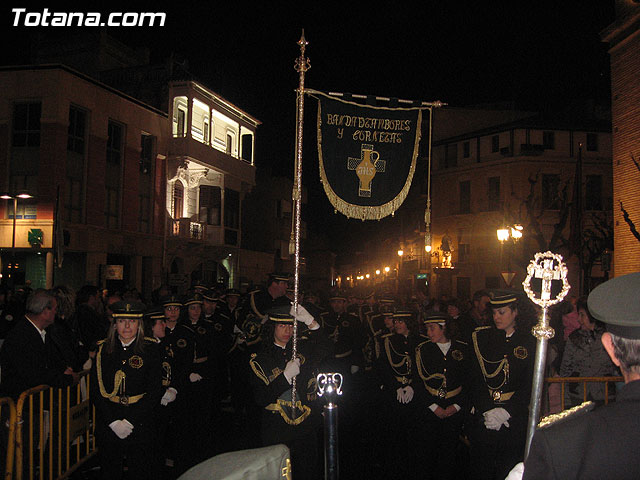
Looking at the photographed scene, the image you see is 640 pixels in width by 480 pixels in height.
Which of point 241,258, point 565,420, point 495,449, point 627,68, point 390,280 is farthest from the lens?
point 390,280

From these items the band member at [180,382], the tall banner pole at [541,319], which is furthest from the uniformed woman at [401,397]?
the tall banner pole at [541,319]

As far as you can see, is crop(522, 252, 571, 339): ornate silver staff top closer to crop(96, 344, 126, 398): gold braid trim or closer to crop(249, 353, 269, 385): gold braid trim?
crop(249, 353, 269, 385): gold braid trim

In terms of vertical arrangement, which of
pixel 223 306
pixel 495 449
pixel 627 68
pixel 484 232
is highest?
pixel 627 68

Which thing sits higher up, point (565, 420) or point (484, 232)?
point (484, 232)

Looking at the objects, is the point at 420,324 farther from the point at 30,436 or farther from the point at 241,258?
the point at 241,258

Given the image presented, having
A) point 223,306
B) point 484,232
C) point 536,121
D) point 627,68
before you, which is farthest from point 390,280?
point 223,306

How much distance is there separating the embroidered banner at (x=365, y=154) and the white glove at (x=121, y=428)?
3336 mm

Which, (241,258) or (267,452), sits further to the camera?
(241,258)

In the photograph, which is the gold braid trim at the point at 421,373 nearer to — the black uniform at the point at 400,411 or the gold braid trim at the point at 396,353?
the black uniform at the point at 400,411

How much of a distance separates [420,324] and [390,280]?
164ft

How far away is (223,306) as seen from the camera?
12367mm

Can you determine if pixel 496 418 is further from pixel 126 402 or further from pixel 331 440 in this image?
pixel 126 402

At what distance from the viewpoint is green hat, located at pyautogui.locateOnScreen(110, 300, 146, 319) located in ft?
19.9

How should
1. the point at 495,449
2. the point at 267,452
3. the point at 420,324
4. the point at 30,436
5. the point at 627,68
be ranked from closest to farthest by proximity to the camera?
the point at 267,452, the point at 30,436, the point at 495,449, the point at 420,324, the point at 627,68
